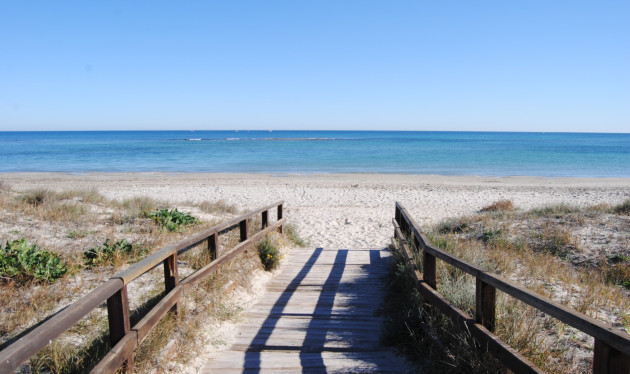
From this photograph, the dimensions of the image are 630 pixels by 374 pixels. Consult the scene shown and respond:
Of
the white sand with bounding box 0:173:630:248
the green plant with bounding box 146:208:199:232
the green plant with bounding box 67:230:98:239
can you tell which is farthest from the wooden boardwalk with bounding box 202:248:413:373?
the white sand with bounding box 0:173:630:248

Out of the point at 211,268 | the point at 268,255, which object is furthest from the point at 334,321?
the point at 268,255

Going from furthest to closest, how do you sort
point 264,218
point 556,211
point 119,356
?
point 556,211, point 264,218, point 119,356

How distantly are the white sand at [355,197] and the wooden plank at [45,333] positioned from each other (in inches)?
325

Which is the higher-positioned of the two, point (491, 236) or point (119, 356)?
point (119, 356)

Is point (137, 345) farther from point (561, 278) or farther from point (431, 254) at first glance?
point (561, 278)

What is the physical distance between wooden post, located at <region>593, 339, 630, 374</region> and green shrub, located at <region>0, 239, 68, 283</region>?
5548mm

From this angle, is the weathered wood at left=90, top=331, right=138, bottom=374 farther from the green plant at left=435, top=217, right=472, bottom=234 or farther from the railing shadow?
the green plant at left=435, top=217, right=472, bottom=234

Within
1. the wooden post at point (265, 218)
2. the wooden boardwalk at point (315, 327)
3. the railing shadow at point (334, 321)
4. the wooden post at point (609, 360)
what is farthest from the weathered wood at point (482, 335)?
the wooden post at point (265, 218)

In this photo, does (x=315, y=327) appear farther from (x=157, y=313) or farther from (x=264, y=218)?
(x=264, y=218)

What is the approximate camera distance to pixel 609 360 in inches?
87.6

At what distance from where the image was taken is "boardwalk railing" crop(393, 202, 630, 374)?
219 centimetres

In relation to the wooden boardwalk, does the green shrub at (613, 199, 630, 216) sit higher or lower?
higher

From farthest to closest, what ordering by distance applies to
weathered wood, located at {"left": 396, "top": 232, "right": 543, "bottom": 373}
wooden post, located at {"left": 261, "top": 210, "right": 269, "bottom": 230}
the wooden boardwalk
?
wooden post, located at {"left": 261, "top": 210, "right": 269, "bottom": 230} < the wooden boardwalk < weathered wood, located at {"left": 396, "top": 232, "right": 543, "bottom": 373}

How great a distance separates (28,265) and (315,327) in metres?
3.61
